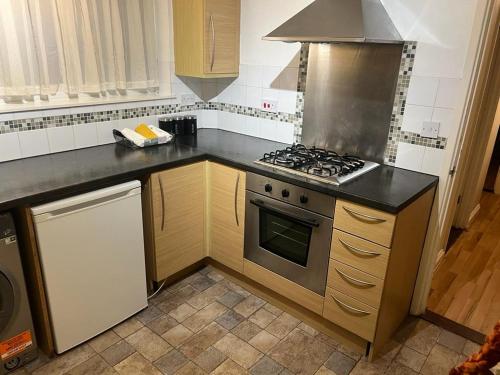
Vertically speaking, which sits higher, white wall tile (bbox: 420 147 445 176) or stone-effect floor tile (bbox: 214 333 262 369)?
white wall tile (bbox: 420 147 445 176)

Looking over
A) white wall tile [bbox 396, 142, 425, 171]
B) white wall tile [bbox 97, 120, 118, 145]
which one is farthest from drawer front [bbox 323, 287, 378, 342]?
white wall tile [bbox 97, 120, 118, 145]

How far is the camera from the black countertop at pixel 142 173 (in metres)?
1.67

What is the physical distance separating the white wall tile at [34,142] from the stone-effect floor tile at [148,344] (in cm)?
115

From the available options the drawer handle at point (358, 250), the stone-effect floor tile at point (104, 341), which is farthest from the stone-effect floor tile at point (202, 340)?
the drawer handle at point (358, 250)

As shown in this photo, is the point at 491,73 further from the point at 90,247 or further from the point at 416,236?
the point at 90,247

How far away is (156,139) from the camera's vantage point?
2.45 metres

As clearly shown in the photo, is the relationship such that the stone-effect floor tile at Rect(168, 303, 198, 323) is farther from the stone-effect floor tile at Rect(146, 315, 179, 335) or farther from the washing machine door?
the washing machine door

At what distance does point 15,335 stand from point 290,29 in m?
1.95

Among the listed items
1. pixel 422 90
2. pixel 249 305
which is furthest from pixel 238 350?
pixel 422 90

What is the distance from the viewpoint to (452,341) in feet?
6.82

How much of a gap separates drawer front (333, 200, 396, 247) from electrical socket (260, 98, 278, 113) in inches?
42.0

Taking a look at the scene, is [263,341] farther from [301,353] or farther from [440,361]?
[440,361]

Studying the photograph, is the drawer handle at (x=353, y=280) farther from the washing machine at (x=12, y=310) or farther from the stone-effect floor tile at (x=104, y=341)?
the washing machine at (x=12, y=310)

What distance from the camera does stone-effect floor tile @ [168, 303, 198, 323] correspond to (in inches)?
86.7
